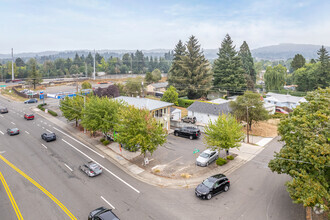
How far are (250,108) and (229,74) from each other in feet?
109

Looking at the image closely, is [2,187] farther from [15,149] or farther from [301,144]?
[301,144]

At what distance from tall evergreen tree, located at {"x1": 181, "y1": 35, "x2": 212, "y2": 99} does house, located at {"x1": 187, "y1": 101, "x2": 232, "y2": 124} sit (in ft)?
60.4

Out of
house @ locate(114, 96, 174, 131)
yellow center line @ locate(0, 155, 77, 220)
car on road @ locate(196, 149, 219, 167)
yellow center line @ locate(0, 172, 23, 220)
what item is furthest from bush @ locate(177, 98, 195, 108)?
yellow center line @ locate(0, 172, 23, 220)

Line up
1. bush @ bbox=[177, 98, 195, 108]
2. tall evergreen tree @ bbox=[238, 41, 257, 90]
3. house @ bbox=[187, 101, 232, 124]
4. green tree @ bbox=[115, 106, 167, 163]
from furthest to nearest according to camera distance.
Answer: tall evergreen tree @ bbox=[238, 41, 257, 90]
bush @ bbox=[177, 98, 195, 108]
house @ bbox=[187, 101, 232, 124]
green tree @ bbox=[115, 106, 167, 163]

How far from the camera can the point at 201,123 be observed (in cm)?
4928

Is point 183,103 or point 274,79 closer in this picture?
point 183,103

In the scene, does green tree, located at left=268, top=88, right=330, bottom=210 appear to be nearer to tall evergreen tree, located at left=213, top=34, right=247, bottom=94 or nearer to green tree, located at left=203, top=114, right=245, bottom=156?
green tree, located at left=203, top=114, right=245, bottom=156

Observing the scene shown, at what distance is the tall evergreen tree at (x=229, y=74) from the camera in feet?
238

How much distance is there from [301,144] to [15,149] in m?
37.5

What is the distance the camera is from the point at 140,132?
89.5 ft

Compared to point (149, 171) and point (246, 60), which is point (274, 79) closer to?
point (246, 60)

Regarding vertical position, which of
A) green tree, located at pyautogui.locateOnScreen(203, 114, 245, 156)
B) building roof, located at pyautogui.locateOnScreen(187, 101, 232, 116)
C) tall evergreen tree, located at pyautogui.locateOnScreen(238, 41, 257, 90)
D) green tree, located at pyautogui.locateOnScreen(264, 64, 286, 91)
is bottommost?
green tree, located at pyautogui.locateOnScreen(203, 114, 245, 156)

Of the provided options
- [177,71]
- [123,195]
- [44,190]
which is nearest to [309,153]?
[123,195]

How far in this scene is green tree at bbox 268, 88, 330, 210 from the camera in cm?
1576
